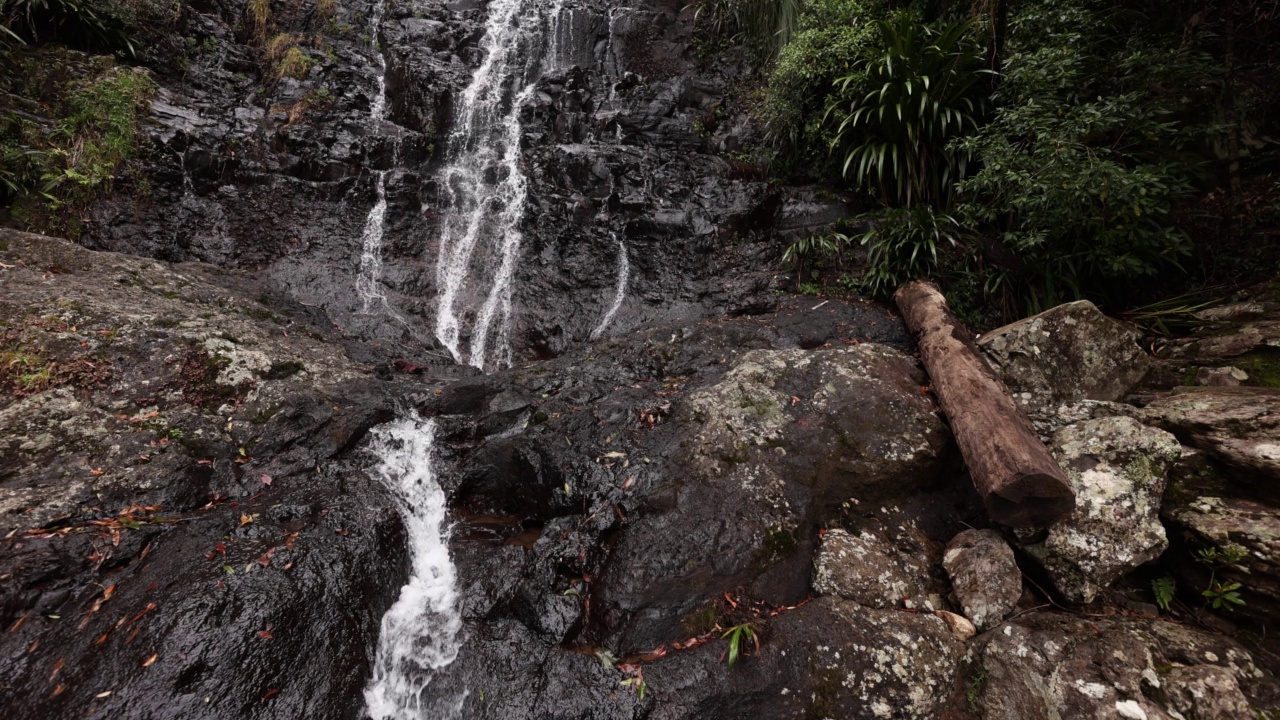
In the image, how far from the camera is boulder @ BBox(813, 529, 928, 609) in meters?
2.91

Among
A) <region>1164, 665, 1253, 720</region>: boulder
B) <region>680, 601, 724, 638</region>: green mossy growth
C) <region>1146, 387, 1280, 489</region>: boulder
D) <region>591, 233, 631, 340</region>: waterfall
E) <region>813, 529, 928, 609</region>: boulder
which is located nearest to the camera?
<region>1164, 665, 1253, 720</region>: boulder

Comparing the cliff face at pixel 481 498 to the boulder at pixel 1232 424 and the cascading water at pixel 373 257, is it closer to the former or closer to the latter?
the cascading water at pixel 373 257

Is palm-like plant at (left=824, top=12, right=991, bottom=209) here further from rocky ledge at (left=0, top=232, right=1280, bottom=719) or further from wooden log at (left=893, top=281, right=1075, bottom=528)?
rocky ledge at (left=0, top=232, right=1280, bottom=719)

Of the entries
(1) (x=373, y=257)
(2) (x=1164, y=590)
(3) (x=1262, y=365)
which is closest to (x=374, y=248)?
(1) (x=373, y=257)

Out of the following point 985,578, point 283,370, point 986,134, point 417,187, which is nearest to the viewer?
point 985,578

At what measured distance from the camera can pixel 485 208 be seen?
802 centimetres

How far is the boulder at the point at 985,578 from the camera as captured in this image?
9.09ft

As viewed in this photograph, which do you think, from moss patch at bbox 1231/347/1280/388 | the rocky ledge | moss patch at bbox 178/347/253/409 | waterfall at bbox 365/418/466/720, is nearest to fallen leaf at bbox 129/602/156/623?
the rocky ledge

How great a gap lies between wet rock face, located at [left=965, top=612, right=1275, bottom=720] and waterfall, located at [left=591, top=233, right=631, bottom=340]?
517 cm

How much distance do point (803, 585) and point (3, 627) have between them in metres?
4.07

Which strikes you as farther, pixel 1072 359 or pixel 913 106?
pixel 913 106

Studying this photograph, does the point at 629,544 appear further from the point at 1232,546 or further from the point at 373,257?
the point at 373,257

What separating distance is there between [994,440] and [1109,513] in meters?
0.69

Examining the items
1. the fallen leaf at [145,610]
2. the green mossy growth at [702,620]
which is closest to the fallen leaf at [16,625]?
the fallen leaf at [145,610]
